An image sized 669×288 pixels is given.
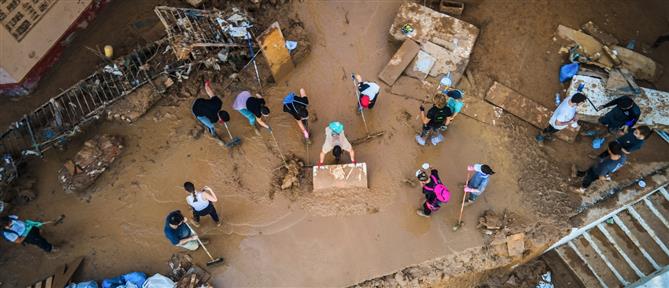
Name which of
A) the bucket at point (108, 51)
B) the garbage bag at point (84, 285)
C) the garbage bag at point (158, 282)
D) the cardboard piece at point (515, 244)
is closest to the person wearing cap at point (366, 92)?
the cardboard piece at point (515, 244)

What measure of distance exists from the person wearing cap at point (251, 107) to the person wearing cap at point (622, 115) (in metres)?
6.04

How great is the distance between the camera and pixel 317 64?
9688 millimetres

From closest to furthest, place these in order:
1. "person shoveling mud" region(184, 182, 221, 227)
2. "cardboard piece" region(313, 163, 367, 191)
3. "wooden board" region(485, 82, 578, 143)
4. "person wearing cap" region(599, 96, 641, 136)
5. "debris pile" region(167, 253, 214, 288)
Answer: "person shoveling mud" region(184, 182, 221, 227), "debris pile" region(167, 253, 214, 288), "person wearing cap" region(599, 96, 641, 136), "cardboard piece" region(313, 163, 367, 191), "wooden board" region(485, 82, 578, 143)

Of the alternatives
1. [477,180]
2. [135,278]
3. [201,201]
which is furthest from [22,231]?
[477,180]

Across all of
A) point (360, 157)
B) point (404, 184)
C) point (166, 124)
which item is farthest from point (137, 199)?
point (404, 184)

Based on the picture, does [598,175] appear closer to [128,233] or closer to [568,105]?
[568,105]

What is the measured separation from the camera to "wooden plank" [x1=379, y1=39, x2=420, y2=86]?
30.9ft

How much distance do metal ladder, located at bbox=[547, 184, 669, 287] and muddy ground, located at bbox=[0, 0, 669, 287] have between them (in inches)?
26.0

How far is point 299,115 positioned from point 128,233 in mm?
3762

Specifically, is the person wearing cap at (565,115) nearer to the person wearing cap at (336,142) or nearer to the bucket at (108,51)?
the person wearing cap at (336,142)

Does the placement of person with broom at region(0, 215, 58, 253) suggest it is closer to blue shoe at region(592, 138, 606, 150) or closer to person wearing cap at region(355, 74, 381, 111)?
person wearing cap at region(355, 74, 381, 111)

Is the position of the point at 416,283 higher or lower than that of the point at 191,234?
lower

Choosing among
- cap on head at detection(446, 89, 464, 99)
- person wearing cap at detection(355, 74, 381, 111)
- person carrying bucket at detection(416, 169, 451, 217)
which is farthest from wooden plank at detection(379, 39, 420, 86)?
person carrying bucket at detection(416, 169, 451, 217)

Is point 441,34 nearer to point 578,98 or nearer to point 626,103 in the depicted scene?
point 578,98
